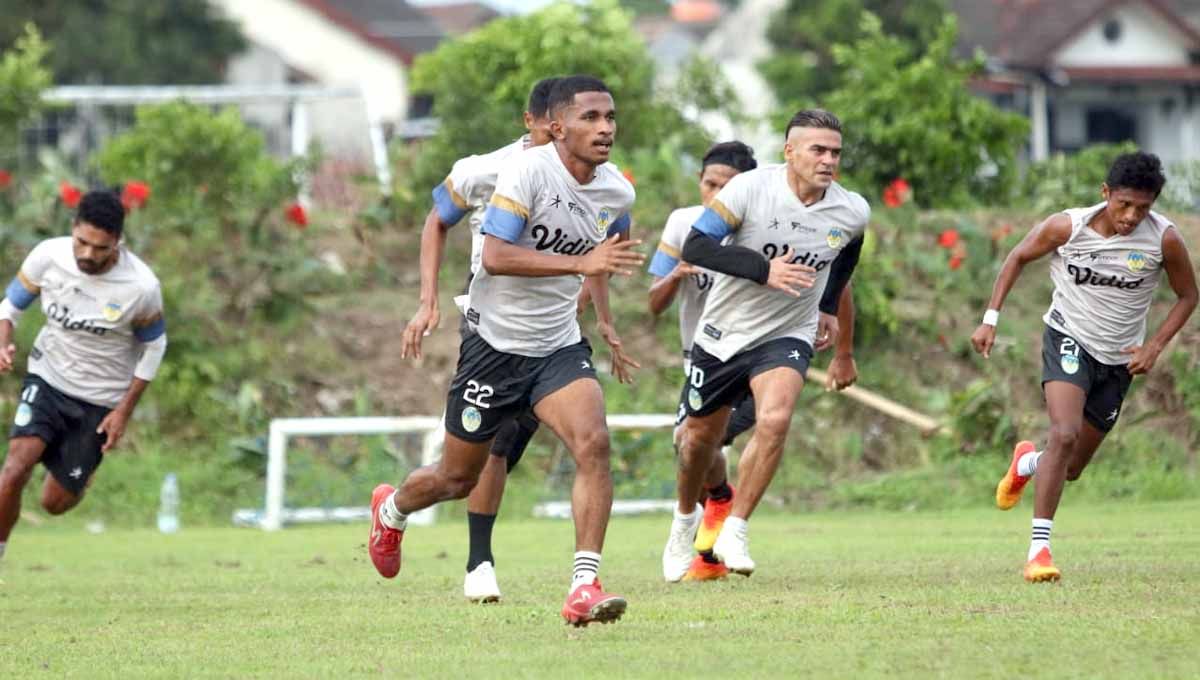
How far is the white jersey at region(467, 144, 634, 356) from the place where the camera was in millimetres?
9547

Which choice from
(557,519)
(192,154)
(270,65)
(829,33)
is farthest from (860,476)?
(270,65)

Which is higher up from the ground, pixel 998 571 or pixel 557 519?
pixel 998 571

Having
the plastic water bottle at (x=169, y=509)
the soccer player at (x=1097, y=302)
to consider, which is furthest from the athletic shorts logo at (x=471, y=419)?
the plastic water bottle at (x=169, y=509)

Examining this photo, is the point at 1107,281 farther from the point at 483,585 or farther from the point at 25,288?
the point at 25,288

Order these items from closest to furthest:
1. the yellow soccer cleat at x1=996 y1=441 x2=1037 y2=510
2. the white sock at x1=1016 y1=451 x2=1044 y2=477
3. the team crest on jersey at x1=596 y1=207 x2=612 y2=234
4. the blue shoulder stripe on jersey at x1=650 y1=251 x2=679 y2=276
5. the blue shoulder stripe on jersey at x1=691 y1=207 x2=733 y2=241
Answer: the team crest on jersey at x1=596 y1=207 x2=612 y2=234, the blue shoulder stripe on jersey at x1=691 y1=207 x2=733 y2=241, the white sock at x1=1016 y1=451 x2=1044 y2=477, the yellow soccer cleat at x1=996 y1=441 x2=1037 y2=510, the blue shoulder stripe on jersey at x1=650 y1=251 x2=679 y2=276

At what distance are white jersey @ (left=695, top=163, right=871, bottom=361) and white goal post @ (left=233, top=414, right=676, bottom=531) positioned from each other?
7.49 meters

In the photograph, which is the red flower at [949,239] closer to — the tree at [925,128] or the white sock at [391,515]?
the tree at [925,128]

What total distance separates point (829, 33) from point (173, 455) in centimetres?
2872

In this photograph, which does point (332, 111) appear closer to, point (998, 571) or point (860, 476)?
point (860, 476)

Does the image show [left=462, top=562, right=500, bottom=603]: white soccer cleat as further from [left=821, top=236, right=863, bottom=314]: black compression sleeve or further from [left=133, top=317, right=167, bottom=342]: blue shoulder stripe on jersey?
[left=133, top=317, right=167, bottom=342]: blue shoulder stripe on jersey

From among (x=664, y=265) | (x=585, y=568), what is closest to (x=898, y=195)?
(x=664, y=265)

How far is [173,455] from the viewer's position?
20.7 metres

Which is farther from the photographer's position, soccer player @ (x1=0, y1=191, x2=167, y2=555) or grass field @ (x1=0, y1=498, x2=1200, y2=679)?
soccer player @ (x1=0, y1=191, x2=167, y2=555)

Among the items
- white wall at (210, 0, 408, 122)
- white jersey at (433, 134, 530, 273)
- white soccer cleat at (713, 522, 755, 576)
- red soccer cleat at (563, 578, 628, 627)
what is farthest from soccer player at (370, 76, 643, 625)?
white wall at (210, 0, 408, 122)
